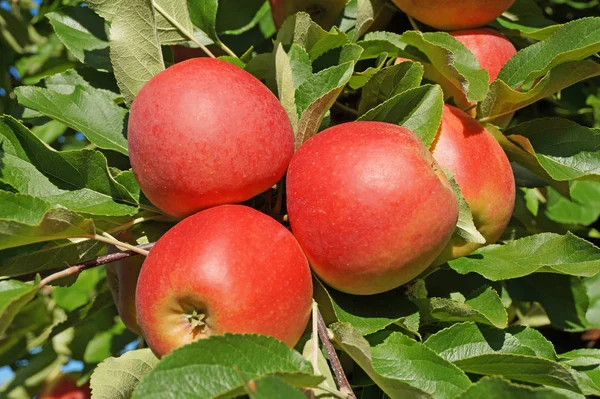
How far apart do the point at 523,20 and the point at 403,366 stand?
99 cm

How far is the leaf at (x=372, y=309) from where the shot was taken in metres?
1.14

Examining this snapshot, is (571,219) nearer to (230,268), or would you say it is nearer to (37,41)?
(230,268)

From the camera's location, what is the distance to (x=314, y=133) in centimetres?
123

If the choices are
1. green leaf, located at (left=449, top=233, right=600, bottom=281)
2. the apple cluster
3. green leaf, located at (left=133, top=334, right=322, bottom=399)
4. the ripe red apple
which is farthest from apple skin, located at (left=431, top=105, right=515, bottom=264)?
the ripe red apple

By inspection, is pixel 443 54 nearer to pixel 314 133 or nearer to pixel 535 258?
pixel 314 133

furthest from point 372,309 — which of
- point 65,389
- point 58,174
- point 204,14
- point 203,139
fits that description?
point 65,389

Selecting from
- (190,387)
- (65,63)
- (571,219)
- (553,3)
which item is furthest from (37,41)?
(190,387)

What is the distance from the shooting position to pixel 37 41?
9.61 feet

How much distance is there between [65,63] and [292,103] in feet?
4.52

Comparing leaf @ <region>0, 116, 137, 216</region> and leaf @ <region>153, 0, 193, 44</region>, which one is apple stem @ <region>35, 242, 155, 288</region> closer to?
leaf @ <region>0, 116, 137, 216</region>

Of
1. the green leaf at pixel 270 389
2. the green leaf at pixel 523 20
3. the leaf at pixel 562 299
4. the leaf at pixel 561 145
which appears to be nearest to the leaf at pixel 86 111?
the green leaf at pixel 270 389

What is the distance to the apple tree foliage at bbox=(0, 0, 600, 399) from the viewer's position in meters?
1.02

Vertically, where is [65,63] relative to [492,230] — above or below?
above

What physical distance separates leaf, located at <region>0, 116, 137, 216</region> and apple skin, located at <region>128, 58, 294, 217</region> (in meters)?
0.13
